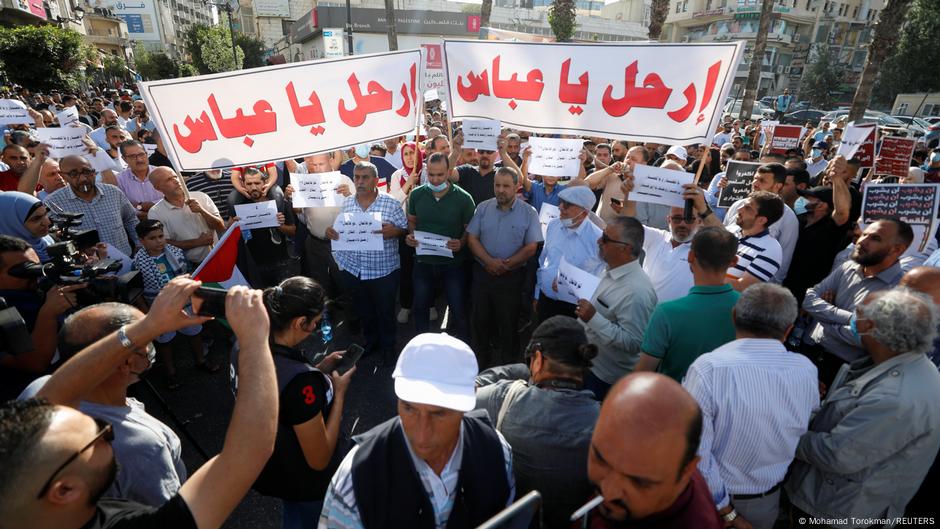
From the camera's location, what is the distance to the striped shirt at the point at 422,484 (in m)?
1.56

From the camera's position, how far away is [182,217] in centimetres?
454

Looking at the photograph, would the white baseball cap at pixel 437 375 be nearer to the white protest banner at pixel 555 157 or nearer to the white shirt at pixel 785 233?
the white shirt at pixel 785 233

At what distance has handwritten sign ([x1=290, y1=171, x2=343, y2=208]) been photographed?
4.74 meters

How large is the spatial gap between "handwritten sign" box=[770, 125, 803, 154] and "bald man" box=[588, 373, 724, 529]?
30.0 feet

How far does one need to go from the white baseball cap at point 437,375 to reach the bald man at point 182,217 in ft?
12.4

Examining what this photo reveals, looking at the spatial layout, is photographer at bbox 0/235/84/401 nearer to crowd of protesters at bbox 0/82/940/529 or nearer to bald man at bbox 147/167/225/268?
crowd of protesters at bbox 0/82/940/529

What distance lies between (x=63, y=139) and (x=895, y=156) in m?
10.6

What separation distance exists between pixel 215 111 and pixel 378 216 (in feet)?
5.51

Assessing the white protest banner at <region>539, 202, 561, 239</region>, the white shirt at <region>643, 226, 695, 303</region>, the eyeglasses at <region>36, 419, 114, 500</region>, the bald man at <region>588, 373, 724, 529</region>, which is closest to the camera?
the eyeglasses at <region>36, 419, 114, 500</region>

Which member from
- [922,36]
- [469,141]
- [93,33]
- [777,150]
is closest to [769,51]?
[922,36]

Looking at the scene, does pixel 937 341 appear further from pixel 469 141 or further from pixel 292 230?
pixel 292 230

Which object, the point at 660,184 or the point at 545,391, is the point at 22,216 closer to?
the point at 545,391

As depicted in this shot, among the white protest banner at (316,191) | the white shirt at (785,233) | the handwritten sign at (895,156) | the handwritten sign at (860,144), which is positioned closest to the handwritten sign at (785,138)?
the handwritten sign at (860,144)

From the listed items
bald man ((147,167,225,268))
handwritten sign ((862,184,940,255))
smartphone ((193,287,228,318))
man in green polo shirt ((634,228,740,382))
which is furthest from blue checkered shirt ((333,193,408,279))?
handwritten sign ((862,184,940,255))
